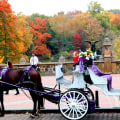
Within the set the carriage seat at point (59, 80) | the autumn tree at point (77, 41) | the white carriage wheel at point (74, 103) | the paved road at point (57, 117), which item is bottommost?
the paved road at point (57, 117)

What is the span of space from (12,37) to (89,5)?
17.3 metres

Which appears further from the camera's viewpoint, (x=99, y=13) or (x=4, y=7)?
(x=99, y=13)

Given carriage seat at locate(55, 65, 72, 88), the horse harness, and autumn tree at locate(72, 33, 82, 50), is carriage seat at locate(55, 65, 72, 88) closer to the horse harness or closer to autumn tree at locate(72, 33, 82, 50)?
the horse harness

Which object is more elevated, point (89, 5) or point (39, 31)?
point (89, 5)

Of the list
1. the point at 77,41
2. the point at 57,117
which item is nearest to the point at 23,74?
the point at 57,117

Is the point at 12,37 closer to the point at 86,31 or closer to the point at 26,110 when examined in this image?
the point at 86,31

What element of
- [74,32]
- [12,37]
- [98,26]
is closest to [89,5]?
[98,26]

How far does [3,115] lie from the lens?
265 inches

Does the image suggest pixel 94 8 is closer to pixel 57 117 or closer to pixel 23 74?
pixel 23 74

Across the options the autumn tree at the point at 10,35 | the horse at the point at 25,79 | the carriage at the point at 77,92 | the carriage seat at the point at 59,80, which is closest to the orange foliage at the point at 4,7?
the autumn tree at the point at 10,35

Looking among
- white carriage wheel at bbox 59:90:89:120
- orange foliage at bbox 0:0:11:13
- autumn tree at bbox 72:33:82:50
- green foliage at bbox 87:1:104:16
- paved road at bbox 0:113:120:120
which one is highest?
green foliage at bbox 87:1:104:16

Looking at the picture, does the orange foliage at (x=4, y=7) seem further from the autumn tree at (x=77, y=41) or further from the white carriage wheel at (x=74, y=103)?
the white carriage wheel at (x=74, y=103)

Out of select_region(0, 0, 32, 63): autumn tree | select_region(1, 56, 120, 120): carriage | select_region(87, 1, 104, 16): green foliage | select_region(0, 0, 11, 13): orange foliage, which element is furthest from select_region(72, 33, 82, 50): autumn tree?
select_region(1, 56, 120, 120): carriage

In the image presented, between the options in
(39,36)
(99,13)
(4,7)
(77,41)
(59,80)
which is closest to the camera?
(59,80)
